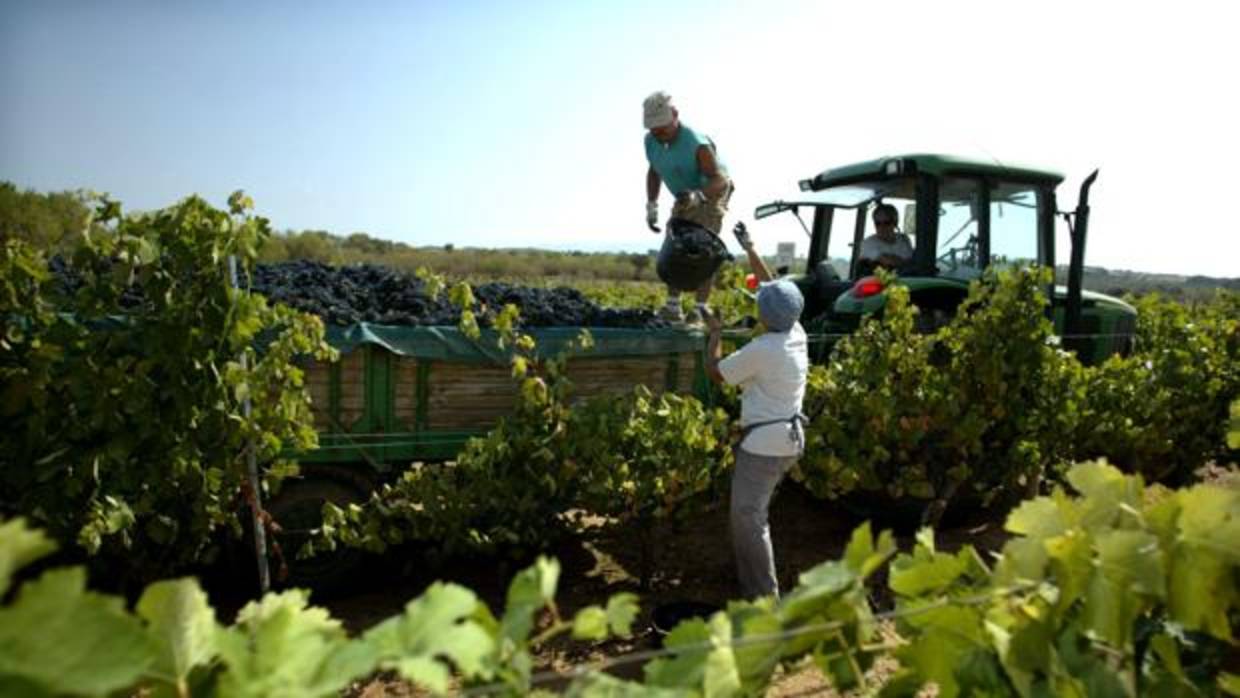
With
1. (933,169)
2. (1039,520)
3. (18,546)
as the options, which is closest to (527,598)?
(18,546)

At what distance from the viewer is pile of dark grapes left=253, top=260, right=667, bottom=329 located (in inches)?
173

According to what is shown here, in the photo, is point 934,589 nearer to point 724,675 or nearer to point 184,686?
point 724,675

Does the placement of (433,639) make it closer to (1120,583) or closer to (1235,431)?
(1120,583)

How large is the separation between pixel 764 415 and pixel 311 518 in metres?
2.27

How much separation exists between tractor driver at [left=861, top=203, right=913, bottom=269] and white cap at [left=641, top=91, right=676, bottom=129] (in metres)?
2.61

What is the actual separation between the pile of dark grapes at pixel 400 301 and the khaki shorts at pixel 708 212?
66 centimetres

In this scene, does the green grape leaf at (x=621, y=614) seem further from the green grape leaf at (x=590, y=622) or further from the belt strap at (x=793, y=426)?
the belt strap at (x=793, y=426)

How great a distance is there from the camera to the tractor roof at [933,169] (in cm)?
660

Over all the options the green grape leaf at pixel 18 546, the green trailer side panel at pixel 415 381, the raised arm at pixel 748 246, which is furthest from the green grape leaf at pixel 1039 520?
the raised arm at pixel 748 246

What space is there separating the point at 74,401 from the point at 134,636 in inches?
118

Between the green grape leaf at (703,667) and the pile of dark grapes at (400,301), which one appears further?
the pile of dark grapes at (400,301)

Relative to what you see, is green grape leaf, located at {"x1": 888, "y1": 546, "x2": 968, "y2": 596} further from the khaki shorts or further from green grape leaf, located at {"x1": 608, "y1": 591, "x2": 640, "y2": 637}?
the khaki shorts

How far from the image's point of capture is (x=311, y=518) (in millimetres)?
4227

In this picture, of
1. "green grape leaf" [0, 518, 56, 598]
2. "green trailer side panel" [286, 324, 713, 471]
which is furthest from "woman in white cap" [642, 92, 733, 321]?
"green grape leaf" [0, 518, 56, 598]
